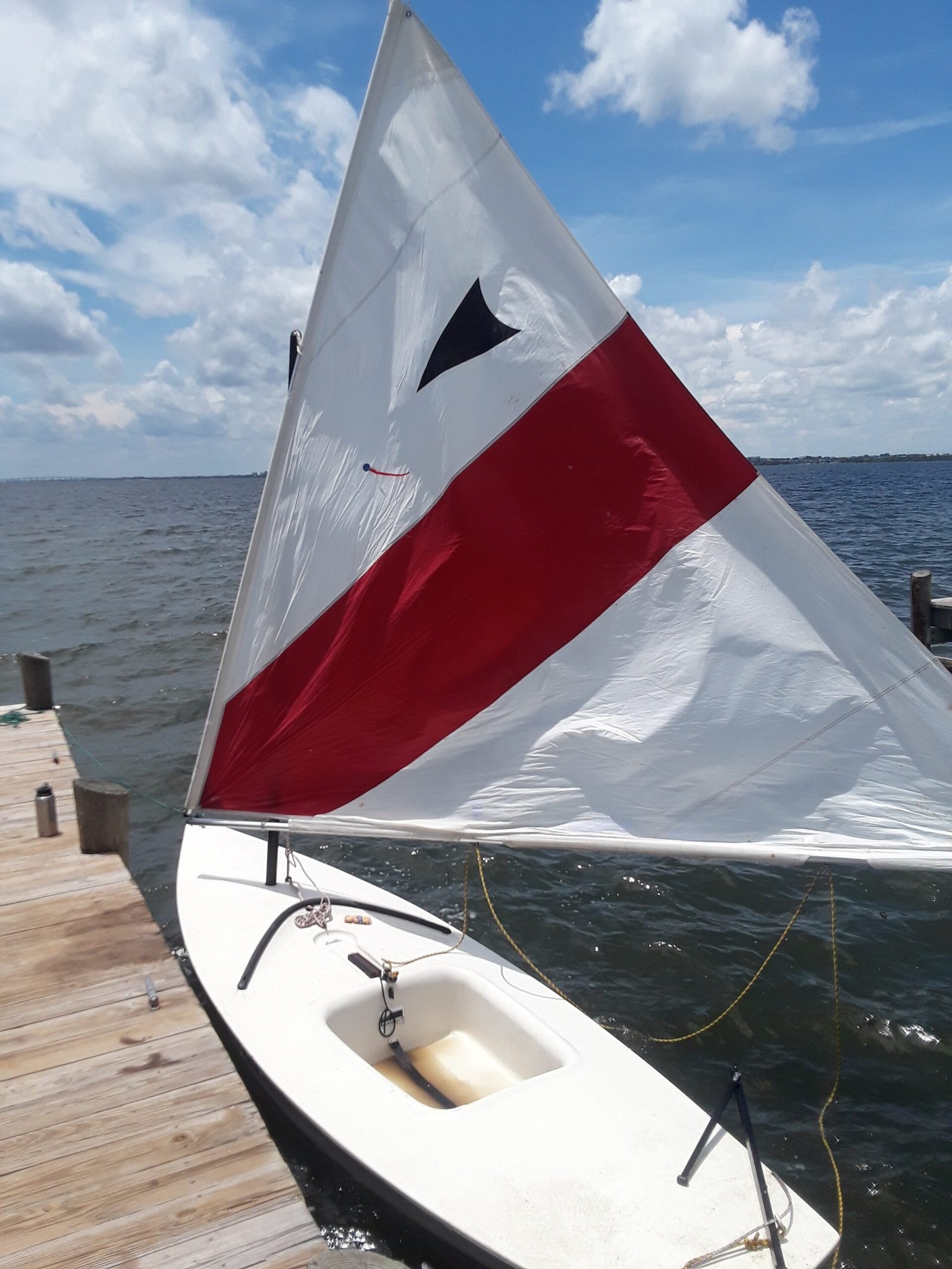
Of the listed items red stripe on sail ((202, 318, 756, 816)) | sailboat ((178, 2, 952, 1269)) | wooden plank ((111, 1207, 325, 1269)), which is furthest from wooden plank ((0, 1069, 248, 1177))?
red stripe on sail ((202, 318, 756, 816))

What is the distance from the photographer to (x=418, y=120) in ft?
13.6

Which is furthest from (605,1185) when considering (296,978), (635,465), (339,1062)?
(635,465)

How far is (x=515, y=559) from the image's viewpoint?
4.29m

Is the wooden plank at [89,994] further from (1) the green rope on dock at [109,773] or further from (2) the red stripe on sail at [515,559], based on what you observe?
(1) the green rope on dock at [109,773]

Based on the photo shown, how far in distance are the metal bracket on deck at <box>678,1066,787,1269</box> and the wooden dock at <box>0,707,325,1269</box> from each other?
1627 mm

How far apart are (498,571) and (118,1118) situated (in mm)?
3175

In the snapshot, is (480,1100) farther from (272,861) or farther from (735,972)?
(735,972)

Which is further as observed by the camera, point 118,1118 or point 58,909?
point 58,909

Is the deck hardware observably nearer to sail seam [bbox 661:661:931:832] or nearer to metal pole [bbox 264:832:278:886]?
metal pole [bbox 264:832:278:886]

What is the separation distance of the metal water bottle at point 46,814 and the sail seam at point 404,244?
506 centimetres

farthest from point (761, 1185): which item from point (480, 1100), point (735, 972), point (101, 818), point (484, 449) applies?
point (101, 818)

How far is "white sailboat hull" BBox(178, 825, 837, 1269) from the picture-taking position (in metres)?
3.57

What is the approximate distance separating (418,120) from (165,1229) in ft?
16.2

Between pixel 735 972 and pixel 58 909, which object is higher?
pixel 58 909
